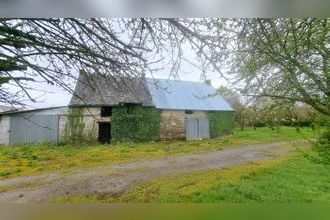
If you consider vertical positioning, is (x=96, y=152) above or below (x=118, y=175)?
above

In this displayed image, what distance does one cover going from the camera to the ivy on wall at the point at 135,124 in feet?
9.03

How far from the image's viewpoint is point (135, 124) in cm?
284

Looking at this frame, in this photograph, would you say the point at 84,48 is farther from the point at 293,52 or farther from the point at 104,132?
the point at 293,52

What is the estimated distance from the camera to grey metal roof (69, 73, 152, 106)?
2479 mm

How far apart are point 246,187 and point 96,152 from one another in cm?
107

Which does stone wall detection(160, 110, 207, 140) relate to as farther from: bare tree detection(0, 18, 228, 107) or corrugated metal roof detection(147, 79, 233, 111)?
bare tree detection(0, 18, 228, 107)

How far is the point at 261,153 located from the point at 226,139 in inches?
10.4

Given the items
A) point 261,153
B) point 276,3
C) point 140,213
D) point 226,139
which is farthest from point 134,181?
point 276,3

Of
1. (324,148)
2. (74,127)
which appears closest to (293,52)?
(324,148)

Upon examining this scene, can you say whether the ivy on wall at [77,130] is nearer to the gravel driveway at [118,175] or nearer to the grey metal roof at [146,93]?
the grey metal roof at [146,93]

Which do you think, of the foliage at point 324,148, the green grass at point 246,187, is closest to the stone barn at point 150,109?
the green grass at point 246,187

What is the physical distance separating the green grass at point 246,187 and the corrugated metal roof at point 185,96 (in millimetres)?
481

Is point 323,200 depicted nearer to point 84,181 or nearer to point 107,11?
point 84,181

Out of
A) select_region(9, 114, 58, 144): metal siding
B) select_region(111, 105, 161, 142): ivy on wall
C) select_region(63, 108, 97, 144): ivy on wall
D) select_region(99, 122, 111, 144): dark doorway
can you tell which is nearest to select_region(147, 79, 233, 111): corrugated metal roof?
select_region(111, 105, 161, 142): ivy on wall
